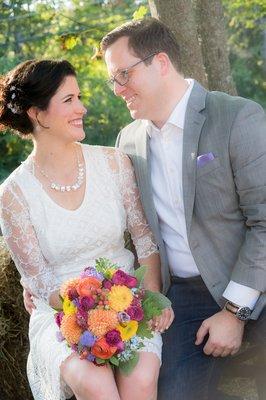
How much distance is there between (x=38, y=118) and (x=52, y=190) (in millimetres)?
393

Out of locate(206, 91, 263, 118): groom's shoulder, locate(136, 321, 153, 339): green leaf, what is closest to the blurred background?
locate(206, 91, 263, 118): groom's shoulder

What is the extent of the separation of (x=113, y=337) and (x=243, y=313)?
28.7 inches

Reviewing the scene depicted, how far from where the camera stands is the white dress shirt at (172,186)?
343 centimetres

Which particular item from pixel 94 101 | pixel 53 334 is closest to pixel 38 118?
pixel 53 334

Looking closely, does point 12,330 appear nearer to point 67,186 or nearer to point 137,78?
point 67,186

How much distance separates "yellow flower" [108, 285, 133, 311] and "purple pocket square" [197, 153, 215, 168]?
30.6 inches

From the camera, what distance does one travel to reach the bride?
11.5 feet

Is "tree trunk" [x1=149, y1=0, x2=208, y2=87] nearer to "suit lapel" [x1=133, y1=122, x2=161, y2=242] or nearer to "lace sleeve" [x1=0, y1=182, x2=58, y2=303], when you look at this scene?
"suit lapel" [x1=133, y1=122, x2=161, y2=242]

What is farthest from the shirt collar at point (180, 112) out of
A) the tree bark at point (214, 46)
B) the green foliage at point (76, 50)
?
the green foliage at point (76, 50)

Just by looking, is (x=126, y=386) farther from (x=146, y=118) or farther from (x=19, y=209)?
(x=146, y=118)

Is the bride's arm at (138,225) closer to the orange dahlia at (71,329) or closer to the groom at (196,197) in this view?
the groom at (196,197)

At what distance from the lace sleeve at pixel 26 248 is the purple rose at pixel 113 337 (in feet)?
2.62

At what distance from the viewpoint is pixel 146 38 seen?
347 centimetres

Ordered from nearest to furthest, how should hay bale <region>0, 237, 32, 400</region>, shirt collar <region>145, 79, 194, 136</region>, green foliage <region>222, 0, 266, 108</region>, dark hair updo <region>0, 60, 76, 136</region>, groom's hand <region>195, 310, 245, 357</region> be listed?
groom's hand <region>195, 310, 245, 357</region> → shirt collar <region>145, 79, 194, 136</region> → dark hair updo <region>0, 60, 76, 136</region> → hay bale <region>0, 237, 32, 400</region> → green foliage <region>222, 0, 266, 108</region>
